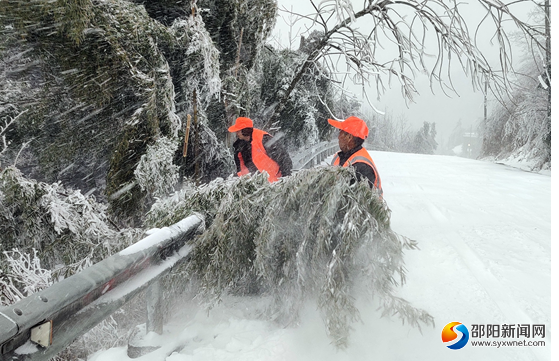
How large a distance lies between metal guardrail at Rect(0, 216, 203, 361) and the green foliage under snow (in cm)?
36

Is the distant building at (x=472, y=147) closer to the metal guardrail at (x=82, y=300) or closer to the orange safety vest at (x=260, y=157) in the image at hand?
the orange safety vest at (x=260, y=157)

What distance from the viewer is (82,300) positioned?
1.71 metres

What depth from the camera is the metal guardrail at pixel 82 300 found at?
4.44ft

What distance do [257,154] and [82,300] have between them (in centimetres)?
375

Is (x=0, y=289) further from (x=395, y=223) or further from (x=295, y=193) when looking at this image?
(x=395, y=223)

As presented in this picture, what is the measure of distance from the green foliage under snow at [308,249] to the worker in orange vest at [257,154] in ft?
8.28

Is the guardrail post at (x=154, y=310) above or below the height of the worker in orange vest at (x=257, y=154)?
below

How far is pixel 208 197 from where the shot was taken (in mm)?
2883

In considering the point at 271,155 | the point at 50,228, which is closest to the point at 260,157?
the point at 271,155

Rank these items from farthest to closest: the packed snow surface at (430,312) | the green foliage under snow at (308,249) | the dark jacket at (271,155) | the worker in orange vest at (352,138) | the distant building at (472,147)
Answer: the distant building at (472,147), the dark jacket at (271,155), the worker in orange vest at (352,138), the green foliage under snow at (308,249), the packed snow surface at (430,312)

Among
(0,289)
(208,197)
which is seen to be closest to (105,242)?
(0,289)

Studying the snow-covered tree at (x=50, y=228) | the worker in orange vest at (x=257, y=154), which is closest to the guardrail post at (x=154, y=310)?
the snow-covered tree at (x=50, y=228)

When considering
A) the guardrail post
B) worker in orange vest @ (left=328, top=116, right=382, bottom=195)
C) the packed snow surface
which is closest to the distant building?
worker in orange vest @ (left=328, top=116, right=382, bottom=195)

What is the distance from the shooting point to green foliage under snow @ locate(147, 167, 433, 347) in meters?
2.13
